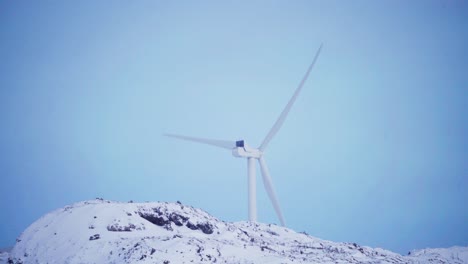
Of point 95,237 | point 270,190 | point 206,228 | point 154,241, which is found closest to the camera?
point 154,241

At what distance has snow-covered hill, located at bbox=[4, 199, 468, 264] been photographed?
17484mm

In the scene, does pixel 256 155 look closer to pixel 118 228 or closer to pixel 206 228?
pixel 206 228

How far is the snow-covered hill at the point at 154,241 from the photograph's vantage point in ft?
57.4

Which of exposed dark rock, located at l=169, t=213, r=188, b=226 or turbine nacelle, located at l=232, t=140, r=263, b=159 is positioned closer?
exposed dark rock, located at l=169, t=213, r=188, b=226

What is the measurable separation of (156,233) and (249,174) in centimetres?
1787

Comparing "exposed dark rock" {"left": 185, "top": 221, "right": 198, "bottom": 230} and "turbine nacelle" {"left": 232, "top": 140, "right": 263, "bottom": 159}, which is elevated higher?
"turbine nacelle" {"left": 232, "top": 140, "right": 263, "bottom": 159}

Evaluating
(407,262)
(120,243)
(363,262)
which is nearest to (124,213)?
(120,243)

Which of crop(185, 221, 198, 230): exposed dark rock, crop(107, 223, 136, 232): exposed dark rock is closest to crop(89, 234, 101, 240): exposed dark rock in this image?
crop(107, 223, 136, 232): exposed dark rock

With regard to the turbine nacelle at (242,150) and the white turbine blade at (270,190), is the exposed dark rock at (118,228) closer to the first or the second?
the turbine nacelle at (242,150)

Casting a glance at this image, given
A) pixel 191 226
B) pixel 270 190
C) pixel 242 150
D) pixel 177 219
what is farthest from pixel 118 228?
pixel 270 190

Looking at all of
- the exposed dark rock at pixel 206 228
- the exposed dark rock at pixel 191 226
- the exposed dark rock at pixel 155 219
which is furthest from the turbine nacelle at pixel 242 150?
the exposed dark rock at pixel 155 219

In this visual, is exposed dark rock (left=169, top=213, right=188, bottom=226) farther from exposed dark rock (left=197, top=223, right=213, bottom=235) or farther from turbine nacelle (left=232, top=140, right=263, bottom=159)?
turbine nacelle (left=232, top=140, right=263, bottom=159)

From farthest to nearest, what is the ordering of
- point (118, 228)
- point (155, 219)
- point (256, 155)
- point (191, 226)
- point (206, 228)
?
1. point (256, 155)
2. point (206, 228)
3. point (191, 226)
4. point (155, 219)
5. point (118, 228)

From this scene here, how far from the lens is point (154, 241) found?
1820 cm
